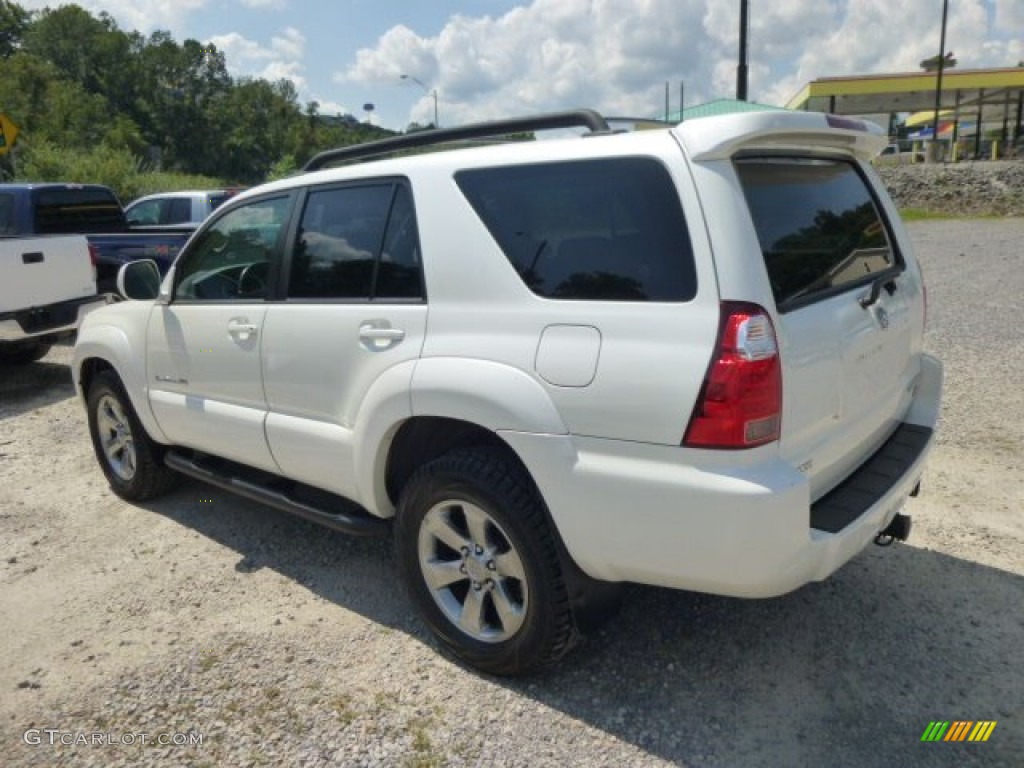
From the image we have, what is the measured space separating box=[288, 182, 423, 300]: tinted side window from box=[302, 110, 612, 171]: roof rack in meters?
0.30

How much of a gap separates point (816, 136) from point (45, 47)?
104 m

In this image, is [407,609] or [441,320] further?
[407,609]

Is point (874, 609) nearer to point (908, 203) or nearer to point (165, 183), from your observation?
point (908, 203)

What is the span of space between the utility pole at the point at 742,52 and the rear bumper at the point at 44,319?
10904 millimetres

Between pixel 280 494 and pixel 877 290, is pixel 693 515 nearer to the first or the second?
pixel 877 290

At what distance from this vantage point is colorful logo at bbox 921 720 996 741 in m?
2.58

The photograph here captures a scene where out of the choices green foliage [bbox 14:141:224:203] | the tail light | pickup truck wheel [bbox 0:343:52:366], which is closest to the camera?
the tail light

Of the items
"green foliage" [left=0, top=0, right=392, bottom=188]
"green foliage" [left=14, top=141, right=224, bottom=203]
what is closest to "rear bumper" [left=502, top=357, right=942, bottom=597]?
"green foliage" [left=14, top=141, right=224, bottom=203]

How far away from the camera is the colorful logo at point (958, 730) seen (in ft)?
8.45

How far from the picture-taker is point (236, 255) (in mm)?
3955

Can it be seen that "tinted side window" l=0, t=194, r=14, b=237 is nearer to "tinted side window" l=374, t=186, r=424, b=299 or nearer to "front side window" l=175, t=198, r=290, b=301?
"front side window" l=175, t=198, r=290, b=301

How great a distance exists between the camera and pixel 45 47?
281 feet

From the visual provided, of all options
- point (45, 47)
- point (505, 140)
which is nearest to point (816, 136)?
point (505, 140)

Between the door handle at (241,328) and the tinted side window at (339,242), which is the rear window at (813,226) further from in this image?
the door handle at (241,328)
